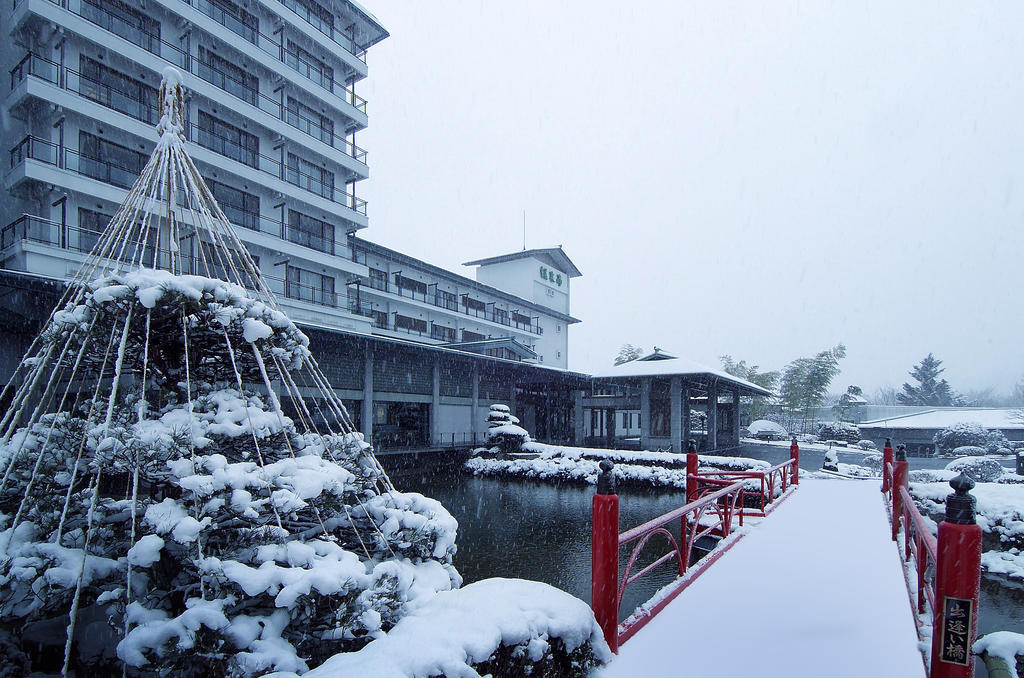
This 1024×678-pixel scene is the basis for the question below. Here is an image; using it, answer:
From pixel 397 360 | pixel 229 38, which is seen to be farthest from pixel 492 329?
pixel 229 38

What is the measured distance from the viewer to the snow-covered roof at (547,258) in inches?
1578

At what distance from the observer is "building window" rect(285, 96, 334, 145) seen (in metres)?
23.5

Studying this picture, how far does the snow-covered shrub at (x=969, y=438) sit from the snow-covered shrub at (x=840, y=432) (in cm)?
816

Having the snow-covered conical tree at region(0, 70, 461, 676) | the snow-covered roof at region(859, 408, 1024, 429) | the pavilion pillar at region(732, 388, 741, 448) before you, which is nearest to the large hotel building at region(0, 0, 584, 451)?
the snow-covered conical tree at region(0, 70, 461, 676)

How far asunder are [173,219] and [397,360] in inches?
721

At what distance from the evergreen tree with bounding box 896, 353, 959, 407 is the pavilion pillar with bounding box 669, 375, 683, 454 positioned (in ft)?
185

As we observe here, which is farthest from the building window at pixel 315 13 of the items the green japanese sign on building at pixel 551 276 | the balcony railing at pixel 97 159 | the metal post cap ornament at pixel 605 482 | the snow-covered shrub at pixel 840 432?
the snow-covered shrub at pixel 840 432

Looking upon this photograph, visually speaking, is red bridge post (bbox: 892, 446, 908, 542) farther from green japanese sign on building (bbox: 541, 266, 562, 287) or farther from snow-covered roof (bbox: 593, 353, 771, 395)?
green japanese sign on building (bbox: 541, 266, 562, 287)

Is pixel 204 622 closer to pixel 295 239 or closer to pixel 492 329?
pixel 295 239

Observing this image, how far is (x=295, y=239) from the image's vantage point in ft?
76.1

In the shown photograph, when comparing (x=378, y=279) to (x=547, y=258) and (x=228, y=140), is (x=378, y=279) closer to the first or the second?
(x=228, y=140)

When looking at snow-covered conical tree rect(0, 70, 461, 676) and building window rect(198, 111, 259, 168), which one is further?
building window rect(198, 111, 259, 168)

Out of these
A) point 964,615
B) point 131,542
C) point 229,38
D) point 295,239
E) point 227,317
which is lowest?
point 964,615

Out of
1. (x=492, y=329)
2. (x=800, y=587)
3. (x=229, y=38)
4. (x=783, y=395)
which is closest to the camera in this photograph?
(x=800, y=587)
